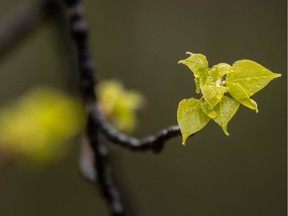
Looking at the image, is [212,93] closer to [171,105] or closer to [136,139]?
[136,139]

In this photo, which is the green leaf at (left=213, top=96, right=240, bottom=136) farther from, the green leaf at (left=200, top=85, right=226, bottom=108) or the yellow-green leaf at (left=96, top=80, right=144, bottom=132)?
the yellow-green leaf at (left=96, top=80, right=144, bottom=132)

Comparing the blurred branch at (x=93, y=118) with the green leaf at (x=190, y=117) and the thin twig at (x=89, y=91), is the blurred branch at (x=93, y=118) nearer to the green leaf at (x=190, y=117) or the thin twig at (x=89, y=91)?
the thin twig at (x=89, y=91)

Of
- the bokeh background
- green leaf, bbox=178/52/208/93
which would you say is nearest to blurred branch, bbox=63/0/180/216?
green leaf, bbox=178/52/208/93

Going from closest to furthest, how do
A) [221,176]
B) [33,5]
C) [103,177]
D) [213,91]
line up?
[213,91]
[103,177]
[33,5]
[221,176]

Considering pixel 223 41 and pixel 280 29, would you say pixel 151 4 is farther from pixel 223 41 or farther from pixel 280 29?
pixel 280 29

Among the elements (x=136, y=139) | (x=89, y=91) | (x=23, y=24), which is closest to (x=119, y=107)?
(x=89, y=91)

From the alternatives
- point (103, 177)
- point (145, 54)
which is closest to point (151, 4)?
point (145, 54)
